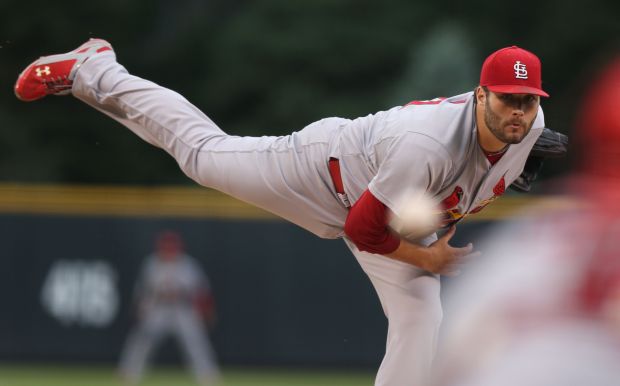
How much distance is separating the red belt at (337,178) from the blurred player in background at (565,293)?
2.78 meters

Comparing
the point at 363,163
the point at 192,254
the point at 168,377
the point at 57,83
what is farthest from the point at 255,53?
the point at 363,163

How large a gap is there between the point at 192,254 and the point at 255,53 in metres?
12.0

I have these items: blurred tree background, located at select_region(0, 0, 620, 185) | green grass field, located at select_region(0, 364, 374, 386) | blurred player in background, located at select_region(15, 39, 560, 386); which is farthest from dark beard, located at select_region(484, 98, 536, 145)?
blurred tree background, located at select_region(0, 0, 620, 185)

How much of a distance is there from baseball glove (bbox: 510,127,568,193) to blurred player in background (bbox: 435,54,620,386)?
265cm

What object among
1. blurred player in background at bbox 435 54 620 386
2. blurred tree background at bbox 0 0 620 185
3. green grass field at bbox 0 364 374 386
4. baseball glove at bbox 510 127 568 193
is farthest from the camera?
blurred tree background at bbox 0 0 620 185

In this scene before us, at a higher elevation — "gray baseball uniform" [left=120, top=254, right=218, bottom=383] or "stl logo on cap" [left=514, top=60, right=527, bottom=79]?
"stl logo on cap" [left=514, top=60, right=527, bottom=79]

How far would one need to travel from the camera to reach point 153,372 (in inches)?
562

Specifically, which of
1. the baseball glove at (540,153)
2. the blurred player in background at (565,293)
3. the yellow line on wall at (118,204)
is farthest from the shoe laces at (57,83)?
the yellow line on wall at (118,204)

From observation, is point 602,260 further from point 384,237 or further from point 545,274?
point 384,237

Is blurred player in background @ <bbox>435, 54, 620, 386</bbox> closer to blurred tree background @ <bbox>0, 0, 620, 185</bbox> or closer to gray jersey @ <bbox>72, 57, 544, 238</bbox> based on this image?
gray jersey @ <bbox>72, 57, 544, 238</bbox>

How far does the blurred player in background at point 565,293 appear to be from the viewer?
211 centimetres

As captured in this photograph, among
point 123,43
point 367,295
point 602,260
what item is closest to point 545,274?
point 602,260

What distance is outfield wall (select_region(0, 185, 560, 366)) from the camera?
548 inches

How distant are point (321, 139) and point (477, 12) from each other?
21675 mm
